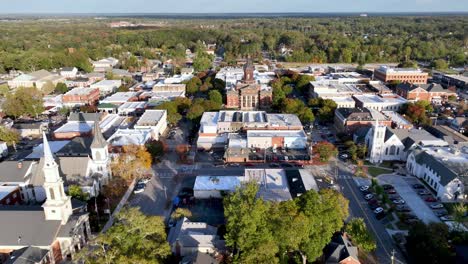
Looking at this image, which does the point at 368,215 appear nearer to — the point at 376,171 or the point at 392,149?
the point at 376,171

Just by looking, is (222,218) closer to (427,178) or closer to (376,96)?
(427,178)

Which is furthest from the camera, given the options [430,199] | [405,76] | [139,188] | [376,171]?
[405,76]

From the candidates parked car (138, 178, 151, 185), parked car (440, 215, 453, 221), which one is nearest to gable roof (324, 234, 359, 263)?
parked car (440, 215, 453, 221)

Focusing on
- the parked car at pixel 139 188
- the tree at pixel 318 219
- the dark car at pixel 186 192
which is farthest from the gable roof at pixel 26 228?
the tree at pixel 318 219

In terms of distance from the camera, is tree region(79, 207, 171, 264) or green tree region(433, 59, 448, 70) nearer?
tree region(79, 207, 171, 264)

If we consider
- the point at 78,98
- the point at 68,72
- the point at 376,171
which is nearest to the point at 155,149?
the point at 376,171

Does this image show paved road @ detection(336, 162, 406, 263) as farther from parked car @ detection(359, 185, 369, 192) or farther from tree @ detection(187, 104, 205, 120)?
tree @ detection(187, 104, 205, 120)
